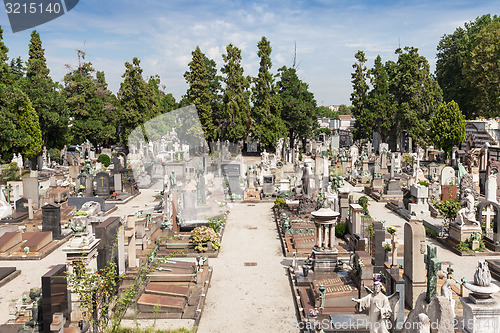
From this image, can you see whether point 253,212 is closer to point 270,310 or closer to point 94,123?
point 270,310

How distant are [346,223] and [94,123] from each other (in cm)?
4003

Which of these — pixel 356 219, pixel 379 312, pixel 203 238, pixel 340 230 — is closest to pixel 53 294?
pixel 379 312

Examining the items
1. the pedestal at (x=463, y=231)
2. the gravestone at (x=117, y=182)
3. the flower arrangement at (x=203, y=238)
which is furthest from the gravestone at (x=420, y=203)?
the gravestone at (x=117, y=182)

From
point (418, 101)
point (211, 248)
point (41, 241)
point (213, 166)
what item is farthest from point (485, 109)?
point (41, 241)

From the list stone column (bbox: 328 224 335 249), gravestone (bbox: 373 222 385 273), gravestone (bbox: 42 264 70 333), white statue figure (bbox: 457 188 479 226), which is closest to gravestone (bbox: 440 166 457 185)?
white statue figure (bbox: 457 188 479 226)

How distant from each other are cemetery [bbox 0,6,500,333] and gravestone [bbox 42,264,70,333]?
1.4 inches

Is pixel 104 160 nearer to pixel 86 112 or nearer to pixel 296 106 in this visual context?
pixel 86 112

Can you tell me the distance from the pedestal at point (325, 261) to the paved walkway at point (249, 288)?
1.08 metres

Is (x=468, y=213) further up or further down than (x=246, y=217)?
further up

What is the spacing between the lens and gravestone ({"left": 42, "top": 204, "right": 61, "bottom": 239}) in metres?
17.1

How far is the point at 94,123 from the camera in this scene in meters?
49.6

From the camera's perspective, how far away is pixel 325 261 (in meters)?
13.0

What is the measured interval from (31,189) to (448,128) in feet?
118

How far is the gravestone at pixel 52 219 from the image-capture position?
17.1m
